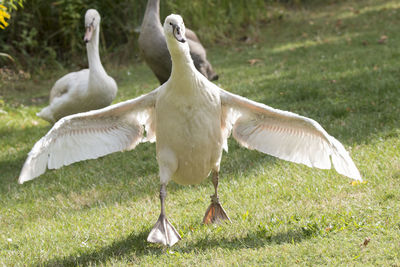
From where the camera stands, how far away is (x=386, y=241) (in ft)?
13.1

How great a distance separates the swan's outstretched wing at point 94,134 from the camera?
4.35 m

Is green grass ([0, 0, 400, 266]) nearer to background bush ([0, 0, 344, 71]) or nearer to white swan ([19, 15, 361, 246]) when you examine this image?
white swan ([19, 15, 361, 246])

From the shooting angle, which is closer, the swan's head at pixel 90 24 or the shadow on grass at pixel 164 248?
the shadow on grass at pixel 164 248

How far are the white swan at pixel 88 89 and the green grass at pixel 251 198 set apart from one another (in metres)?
0.73

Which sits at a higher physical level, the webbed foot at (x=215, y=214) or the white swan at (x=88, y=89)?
the white swan at (x=88, y=89)

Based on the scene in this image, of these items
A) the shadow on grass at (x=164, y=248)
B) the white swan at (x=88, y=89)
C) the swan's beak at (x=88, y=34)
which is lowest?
the shadow on grass at (x=164, y=248)

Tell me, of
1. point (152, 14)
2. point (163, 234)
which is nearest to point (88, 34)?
point (152, 14)

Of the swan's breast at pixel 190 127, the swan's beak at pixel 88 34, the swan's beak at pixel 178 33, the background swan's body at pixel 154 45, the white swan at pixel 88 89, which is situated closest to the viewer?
the swan's beak at pixel 178 33

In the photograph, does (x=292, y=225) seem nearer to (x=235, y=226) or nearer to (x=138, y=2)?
(x=235, y=226)

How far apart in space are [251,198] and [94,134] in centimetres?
157

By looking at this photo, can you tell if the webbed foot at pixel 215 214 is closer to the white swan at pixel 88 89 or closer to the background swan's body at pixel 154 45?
the white swan at pixel 88 89

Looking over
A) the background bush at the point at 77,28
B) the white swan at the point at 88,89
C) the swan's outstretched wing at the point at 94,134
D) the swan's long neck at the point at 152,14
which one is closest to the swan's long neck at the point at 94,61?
the white swan at the point at 88,89

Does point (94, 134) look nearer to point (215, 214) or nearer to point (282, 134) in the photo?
point (215, 214)

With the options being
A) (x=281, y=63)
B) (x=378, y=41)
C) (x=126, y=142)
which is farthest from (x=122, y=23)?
(x=126, y=142)
